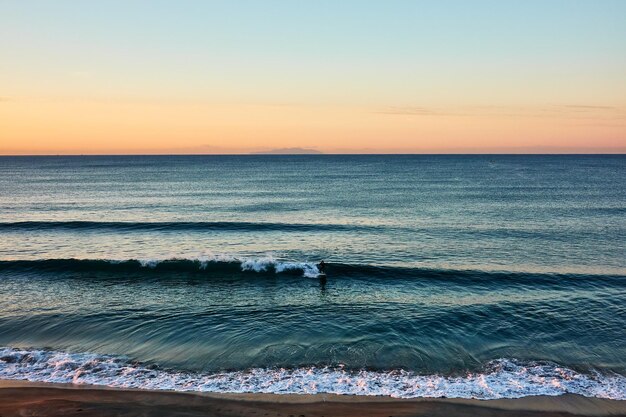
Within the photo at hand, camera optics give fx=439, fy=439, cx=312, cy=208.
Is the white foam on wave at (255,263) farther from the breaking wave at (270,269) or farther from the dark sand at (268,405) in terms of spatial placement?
the dark sand at (268,405)

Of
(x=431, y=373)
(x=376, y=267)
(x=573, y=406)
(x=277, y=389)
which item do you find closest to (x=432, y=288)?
(x=376, y=267)

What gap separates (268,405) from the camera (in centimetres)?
1253

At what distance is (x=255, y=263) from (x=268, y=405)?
15.6m

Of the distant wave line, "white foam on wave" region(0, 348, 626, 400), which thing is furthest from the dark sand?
the distant wave line

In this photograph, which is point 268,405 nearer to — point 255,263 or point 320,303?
point 320,303

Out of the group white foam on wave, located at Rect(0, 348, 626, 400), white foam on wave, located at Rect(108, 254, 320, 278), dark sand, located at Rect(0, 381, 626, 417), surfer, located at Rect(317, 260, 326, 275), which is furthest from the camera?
white foam on wave, located at Rect(108, 254, 320, 278)

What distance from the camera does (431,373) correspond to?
14.7m

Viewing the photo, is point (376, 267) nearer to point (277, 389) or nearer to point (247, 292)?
point (247, 292)

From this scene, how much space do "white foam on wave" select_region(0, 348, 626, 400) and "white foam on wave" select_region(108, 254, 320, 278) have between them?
12072 millimetres

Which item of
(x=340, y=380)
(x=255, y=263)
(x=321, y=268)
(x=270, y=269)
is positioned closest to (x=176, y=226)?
(x=255, y=263)

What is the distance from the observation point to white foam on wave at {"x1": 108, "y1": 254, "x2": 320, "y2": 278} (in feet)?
88.6

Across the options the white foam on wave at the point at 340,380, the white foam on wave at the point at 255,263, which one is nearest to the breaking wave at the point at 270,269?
the white foam on wave at the point at 255,263

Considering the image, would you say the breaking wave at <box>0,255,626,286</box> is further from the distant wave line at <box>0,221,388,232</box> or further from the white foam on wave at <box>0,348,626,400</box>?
the white foam on wave at <box>0,348,626,400</box>

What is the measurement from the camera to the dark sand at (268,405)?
1216 centimetres
